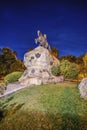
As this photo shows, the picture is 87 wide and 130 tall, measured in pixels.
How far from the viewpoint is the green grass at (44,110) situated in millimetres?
19828

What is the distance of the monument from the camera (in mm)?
37156

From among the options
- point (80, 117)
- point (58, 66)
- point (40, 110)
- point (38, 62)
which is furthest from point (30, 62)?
point (80, 117)

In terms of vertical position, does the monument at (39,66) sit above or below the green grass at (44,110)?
above

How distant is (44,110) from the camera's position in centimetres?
2302

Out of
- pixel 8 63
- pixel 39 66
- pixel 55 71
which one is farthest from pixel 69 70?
pixel 8 63

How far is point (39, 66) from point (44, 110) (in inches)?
665

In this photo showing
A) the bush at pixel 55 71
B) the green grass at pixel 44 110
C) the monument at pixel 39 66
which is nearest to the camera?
the green grass at pixel 44 110

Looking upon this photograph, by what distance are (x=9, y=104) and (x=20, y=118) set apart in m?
5.69

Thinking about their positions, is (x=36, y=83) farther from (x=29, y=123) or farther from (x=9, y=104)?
(x=29, y=123)

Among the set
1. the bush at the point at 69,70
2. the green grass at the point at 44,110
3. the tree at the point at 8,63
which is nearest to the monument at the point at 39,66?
the bush at the point at 69,70

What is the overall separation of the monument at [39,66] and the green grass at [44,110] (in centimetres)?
559

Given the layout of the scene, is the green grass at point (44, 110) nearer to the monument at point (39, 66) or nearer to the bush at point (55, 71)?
the monument at point (39, 66)

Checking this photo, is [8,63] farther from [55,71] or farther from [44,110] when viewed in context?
[44,110]

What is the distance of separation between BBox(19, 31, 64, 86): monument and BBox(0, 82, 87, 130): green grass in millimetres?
5592
